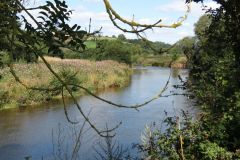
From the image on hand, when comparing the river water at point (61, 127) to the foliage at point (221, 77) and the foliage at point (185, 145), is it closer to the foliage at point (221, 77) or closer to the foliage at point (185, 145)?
the foliage at point (221, 77)

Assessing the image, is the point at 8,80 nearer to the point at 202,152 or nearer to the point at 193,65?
the point at 193,65

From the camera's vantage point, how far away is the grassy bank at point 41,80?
1823cm

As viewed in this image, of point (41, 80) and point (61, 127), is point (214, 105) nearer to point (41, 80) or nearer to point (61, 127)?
point (61, 127)

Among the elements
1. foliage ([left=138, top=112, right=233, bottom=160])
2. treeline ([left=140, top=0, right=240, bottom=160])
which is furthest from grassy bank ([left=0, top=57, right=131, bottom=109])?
foliage ([left=138, top=112, right=233, bottom=160])

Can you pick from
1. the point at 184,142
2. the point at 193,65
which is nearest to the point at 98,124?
the point at 193,65

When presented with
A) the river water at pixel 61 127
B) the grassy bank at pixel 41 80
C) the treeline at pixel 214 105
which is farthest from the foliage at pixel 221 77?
the grassy bank at pixel 41 80

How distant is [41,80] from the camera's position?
20.9 meters

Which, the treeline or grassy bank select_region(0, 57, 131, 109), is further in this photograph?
grassy bank select_region(0, 57, 131, 109)

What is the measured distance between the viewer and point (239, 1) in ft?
18.7

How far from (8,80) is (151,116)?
26.1ft

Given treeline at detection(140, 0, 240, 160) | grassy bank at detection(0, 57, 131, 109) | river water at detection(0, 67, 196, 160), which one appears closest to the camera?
treeline at detection(140, 0, 240, 160)

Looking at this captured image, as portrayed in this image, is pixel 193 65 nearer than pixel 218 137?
No

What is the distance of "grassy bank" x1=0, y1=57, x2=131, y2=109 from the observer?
18234mm

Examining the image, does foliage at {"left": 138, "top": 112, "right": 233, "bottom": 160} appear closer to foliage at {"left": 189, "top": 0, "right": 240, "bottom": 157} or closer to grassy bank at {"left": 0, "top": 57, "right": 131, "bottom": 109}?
foliage at {"left": 189, "top": 0, "right": 240, "bottom": 157}
